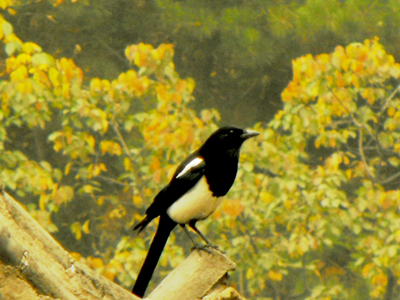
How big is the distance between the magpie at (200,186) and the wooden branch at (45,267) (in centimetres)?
55

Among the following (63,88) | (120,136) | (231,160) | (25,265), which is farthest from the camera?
(120,136)

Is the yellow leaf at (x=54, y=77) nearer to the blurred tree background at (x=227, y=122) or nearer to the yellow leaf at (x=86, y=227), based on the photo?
the blurred tree background at (x=227, y=122)

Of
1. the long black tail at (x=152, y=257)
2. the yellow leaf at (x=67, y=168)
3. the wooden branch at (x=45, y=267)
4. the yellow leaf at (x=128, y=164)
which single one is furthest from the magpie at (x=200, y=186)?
the yellow leaf at (x=67, y=168)

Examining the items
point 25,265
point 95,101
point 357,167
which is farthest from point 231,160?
point 357,167

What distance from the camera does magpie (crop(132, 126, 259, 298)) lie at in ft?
5.21

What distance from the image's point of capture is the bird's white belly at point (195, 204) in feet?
5.23

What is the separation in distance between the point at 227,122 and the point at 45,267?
2.57 metres

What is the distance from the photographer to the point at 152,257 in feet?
5.07

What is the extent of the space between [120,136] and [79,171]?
32 centimetres

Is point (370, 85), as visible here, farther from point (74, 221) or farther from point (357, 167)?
point (74, 221)

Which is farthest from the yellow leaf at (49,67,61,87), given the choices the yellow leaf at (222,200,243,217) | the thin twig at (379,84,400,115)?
the thin twig at (379,84,400,115)

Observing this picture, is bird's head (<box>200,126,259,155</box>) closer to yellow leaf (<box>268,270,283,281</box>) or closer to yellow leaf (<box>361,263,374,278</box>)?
yellow leaf (<box>268,270,283,281</box>)

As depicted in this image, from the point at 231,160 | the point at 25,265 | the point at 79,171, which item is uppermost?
the point at 25,265

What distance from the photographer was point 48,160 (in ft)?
10.8
